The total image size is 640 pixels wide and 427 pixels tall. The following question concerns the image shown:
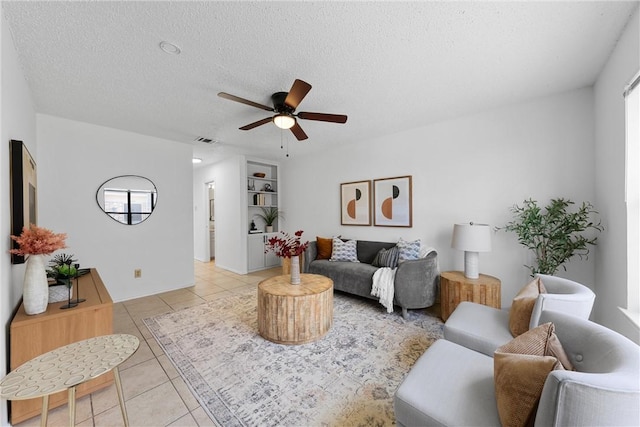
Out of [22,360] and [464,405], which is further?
[22,360]

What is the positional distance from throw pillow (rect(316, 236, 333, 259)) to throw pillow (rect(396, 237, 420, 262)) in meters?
1.27

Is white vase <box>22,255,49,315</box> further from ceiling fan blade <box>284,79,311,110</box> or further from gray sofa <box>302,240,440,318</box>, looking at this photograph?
gray sofa <box>302,240,440,318</box>

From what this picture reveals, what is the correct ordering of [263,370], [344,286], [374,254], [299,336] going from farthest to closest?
1. [374,254]
2. [344,286]
3. [299,336]
4. [263,370]

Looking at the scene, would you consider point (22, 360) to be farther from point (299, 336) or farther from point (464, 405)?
point (464, 405)

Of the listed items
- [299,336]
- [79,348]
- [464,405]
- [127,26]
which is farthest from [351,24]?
[299,336]

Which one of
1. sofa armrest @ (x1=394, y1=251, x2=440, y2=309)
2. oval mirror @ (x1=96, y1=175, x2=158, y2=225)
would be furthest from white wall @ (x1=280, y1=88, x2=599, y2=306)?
oval mirror @ (x1=96, y1=175, x2=158, y2=225)

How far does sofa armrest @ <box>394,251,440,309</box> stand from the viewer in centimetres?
283

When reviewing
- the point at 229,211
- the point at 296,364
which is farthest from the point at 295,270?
the point at 229,211

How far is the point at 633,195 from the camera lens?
1.68m

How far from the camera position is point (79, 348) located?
3.94ft

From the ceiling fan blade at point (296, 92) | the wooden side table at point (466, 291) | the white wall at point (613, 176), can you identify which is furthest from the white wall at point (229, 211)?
the white wall at point (613, 176)

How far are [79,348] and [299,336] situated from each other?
1583mm

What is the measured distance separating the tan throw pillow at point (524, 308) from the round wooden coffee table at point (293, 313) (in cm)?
151

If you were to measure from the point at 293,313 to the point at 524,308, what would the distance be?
1.81 metres
